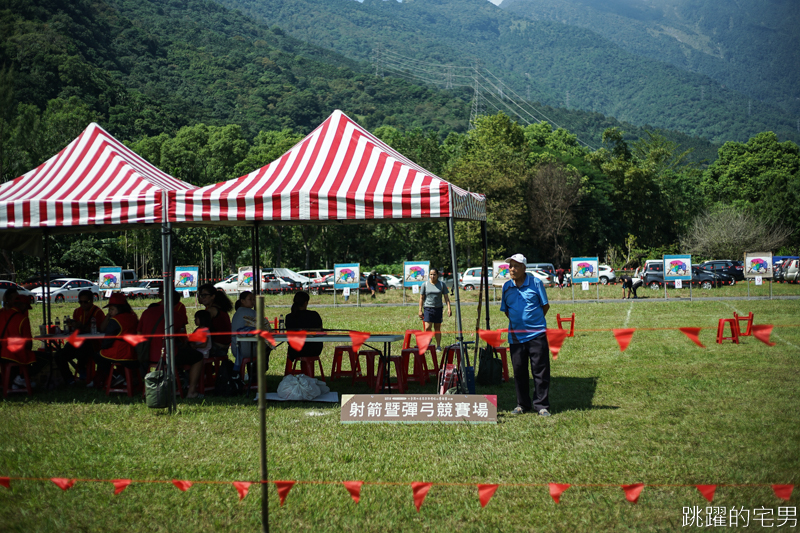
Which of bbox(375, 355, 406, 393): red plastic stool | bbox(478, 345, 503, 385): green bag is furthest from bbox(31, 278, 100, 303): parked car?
bbox(478, 345, 503, 385): green bag

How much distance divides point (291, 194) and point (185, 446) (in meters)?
3.29

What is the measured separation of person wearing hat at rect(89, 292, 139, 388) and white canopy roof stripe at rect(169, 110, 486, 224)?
5.47 feet

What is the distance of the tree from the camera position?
52.3 m

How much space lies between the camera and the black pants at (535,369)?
24.6 ft

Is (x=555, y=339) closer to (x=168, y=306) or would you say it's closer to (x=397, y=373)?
(x=397, y=373)

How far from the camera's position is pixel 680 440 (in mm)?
6398

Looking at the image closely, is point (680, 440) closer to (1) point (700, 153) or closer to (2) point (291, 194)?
(2) point (291, 194)

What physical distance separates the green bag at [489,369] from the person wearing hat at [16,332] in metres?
6.14

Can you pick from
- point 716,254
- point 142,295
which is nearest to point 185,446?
point 142,295

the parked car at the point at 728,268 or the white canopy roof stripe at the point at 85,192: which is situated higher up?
the white canopy roof stripe at the point at 85,192

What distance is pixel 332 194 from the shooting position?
8.15 meters

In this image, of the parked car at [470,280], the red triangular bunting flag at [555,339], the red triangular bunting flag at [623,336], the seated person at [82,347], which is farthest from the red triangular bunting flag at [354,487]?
the parked car at [470,280]

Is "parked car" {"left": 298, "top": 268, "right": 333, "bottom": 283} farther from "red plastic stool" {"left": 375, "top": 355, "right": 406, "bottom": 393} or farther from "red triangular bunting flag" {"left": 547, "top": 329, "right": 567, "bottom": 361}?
"red triangular bunting flag" {"left": 547, "top": 329, "right": 567, "bottom": 361}

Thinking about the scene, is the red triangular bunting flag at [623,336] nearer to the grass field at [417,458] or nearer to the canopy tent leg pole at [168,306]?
the grass field at [417,458]
